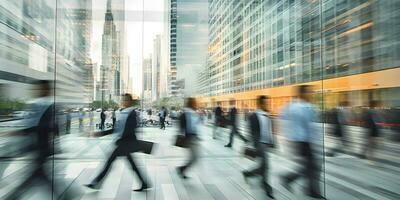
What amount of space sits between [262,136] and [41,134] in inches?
107

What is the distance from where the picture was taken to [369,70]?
421 inches

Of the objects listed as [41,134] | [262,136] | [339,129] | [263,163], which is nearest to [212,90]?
[339,129]

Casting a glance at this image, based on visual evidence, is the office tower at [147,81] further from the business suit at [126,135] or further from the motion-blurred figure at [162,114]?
the business suit at [126,135]

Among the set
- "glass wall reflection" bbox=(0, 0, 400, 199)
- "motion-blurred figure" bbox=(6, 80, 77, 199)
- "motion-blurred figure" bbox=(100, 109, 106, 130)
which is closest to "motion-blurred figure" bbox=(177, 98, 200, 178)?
"glass wall reflection" bbox=(0, 0, 400, 199)

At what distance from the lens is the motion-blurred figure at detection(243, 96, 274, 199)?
4473 mm

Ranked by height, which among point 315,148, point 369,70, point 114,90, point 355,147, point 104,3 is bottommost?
point 355,147

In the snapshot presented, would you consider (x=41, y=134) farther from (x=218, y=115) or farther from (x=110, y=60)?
(x=110, y=60)

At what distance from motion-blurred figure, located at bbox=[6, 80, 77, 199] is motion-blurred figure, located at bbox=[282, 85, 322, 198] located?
109 inches

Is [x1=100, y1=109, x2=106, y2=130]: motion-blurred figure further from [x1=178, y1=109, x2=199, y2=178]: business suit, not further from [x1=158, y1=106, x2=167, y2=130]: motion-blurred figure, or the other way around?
[x1=178, y1=109, x2=199, y2=178]: business suit

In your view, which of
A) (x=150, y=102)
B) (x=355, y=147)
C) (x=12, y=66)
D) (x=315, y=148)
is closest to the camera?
(x=315, y=148)

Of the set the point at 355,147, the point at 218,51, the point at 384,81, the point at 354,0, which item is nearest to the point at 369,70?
the point at 384,81

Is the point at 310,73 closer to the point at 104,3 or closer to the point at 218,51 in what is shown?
the point at 218,51

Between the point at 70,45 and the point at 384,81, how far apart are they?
8.92m

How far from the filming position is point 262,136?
179 inches
